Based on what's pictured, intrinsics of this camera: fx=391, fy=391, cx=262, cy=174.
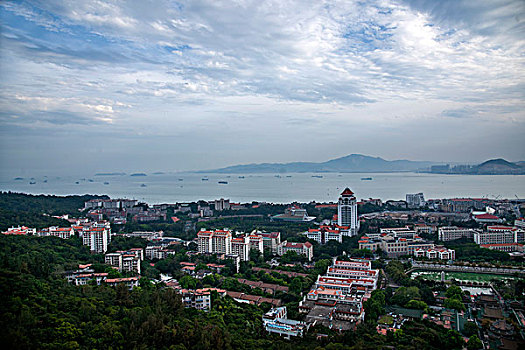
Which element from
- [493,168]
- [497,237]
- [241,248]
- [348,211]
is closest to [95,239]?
[241,248]

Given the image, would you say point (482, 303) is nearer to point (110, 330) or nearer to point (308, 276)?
point (308, 276)

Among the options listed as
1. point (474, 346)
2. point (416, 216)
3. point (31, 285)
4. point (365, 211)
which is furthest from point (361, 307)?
point (365, 211)

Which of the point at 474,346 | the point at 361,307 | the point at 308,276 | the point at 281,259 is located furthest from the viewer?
the point at 281,259

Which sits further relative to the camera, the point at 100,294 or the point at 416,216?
the point at 416,216

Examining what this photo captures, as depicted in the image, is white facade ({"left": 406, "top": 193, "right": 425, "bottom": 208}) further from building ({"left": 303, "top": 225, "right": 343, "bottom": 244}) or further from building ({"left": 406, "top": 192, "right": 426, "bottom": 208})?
building ({"left": 303, "top": 225, "right": 343, "bottom": 244})

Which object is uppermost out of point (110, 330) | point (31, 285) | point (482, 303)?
point (31, 285)

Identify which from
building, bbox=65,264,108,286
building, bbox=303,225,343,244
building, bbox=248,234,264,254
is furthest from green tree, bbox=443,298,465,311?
building, bbox=65,264,108,286

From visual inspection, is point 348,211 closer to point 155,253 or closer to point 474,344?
point 155,253

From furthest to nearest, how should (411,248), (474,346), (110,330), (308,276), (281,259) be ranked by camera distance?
(411,248) < (281,259) < (308,276) < (474,346) < (110,330)
